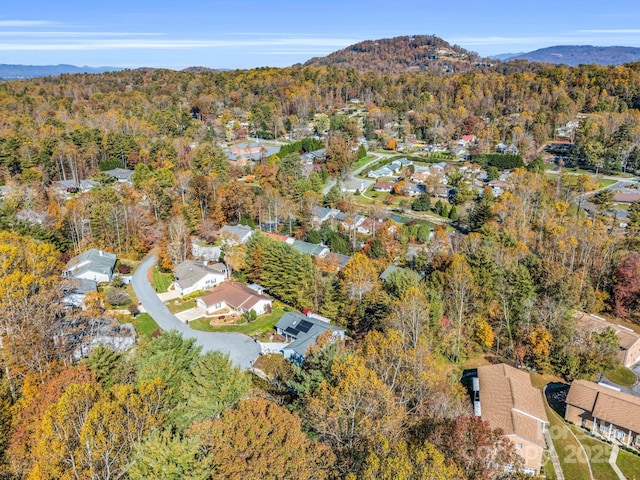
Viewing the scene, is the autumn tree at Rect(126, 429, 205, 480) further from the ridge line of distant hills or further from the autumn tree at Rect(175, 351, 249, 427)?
the ridge line of distant hills

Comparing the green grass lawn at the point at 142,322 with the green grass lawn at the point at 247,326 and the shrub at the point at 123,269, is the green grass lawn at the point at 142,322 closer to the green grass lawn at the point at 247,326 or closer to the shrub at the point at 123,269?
the green grass lawn at the point at 247,326

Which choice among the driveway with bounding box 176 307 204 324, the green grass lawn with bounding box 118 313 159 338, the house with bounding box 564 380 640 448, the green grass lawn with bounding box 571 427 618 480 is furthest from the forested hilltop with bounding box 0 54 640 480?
the green grass lawn with bounding box 571 427 618 480

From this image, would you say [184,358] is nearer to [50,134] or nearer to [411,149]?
[50,134]

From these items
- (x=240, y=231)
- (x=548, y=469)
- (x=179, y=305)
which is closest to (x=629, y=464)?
(x=548, y=469)

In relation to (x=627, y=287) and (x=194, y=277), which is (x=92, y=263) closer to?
Result: (x=194, y=277)

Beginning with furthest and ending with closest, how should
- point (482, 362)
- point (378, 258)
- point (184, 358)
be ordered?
point (378, 258) → point (482, 362) → point (184, 358)

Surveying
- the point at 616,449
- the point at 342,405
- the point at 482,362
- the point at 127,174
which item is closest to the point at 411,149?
the point at 127,174
